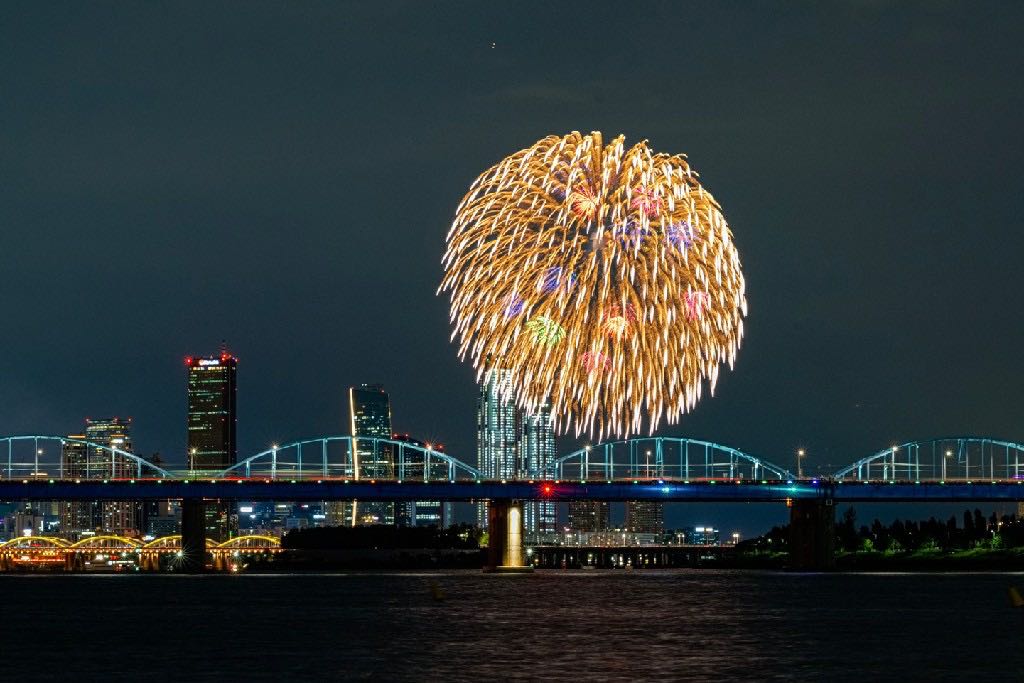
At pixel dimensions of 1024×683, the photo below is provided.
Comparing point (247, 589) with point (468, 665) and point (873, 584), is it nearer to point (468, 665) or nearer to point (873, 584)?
point (873, 584)

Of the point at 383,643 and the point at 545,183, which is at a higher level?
the point at 545,183

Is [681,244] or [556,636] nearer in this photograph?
[556,636]

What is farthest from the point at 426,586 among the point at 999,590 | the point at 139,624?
the point at 139,624

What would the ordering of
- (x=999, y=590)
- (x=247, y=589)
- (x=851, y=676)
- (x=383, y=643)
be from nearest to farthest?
(x=851, y=676) < (x=383, y=643) < (x=999, y=590) < (x=247, y=589)

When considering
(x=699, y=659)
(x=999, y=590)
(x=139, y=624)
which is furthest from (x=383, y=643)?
(x=999, y=590)

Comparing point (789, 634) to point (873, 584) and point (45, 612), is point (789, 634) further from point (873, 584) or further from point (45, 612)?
point (873, 584)

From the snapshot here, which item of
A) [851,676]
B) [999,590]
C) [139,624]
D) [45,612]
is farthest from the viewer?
[999,590]
